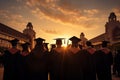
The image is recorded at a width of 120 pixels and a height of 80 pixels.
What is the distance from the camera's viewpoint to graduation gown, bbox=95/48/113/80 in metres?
10.2

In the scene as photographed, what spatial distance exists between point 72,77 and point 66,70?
1.05 feet

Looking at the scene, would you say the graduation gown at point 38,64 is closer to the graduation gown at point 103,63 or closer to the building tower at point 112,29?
the graduation gown at point 103,63

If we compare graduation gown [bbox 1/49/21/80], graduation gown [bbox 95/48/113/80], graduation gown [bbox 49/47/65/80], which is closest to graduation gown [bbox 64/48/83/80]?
graduation gown [bbox 49/47/65/80]

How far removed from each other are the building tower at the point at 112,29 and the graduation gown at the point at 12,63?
116 ft

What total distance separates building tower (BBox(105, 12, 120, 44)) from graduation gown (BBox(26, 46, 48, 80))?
116 feet

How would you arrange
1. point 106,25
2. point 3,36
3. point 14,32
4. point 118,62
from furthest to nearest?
point 14,32 → point 106,25 → point 3,36 → point 118,62

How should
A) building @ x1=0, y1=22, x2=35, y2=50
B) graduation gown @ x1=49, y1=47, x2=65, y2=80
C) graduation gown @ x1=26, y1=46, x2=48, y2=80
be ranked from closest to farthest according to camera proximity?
graduation gown @ x1=26, y1=46, x2=48, y2=80 → graduation gown @ x1=49, y1=47, x2=65, y2=80 → building @ x1=0, y1=22, x2=35, y2=50

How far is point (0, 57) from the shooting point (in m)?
8.47

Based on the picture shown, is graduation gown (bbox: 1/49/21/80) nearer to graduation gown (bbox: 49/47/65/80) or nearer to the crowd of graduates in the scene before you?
the crowd of graduates

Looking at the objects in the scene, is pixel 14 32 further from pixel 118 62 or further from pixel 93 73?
pixel 93 73

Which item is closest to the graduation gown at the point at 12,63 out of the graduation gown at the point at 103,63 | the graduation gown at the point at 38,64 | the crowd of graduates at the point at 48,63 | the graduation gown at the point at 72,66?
the crowd of graduates at the point at 48,63

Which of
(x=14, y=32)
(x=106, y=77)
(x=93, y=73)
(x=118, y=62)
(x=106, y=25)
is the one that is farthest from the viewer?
(x=14, y=32)

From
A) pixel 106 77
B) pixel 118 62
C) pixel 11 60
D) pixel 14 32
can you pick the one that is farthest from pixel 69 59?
pixel 14 32

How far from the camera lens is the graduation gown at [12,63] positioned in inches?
336
